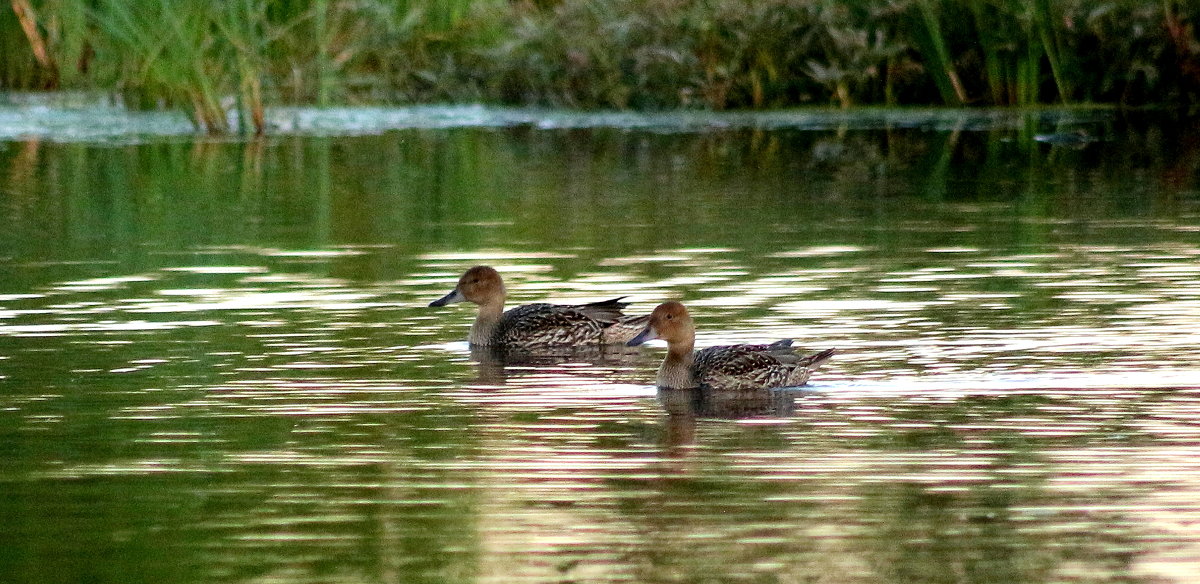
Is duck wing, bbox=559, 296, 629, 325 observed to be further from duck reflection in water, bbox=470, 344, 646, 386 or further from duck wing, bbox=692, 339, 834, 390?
duck wing, bbox=692, 339, 834, 390

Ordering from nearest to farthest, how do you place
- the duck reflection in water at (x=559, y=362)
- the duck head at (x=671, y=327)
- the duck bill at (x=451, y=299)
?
the duck head at (x=671, y=327) < the duck reflection in water at (x=559, y=362) < the duck bill at (x=451, y=299)

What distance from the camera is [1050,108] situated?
90.7ft

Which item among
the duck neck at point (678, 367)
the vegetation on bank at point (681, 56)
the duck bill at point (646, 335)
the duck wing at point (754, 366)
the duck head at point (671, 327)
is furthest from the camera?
the vegetation on bank at point (681, 56)

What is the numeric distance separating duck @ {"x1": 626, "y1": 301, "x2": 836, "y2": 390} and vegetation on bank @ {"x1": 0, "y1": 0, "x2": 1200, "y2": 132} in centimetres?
1403

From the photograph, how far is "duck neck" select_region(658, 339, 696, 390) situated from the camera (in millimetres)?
10719

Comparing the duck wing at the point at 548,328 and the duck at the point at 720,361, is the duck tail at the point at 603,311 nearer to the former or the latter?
the duck wing at the point at 548,328

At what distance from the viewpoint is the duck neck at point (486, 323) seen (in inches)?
491

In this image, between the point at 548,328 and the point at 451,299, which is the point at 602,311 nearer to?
the point at 548,328

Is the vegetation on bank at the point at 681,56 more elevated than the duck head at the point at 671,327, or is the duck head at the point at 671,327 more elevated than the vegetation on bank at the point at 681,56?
the vegetation on bank at the point at 681,56

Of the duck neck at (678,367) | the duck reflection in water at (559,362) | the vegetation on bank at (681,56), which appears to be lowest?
the duck reflection in water at (559,362)

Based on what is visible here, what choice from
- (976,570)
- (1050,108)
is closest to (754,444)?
(976,570)

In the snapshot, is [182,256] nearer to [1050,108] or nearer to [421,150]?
[421,150]

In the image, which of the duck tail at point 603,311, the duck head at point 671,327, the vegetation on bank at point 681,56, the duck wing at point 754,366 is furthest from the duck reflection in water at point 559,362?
the vegetation on bank at point 681,56

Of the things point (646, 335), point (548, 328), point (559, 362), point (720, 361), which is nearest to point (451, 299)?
point (548, 328)
